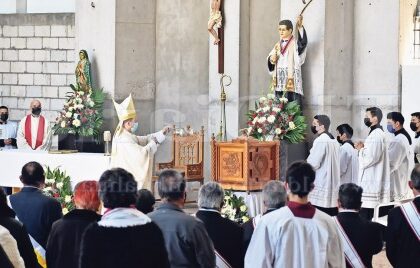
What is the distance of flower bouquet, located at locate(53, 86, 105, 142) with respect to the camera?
16.3m

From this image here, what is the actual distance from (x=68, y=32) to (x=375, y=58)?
21.8ft

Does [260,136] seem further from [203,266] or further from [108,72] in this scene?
[203,266]

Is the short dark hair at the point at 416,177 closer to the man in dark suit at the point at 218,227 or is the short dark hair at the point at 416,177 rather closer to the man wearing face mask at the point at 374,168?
the man in dark suit at the point at 218,227

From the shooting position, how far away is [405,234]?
23.9 feet

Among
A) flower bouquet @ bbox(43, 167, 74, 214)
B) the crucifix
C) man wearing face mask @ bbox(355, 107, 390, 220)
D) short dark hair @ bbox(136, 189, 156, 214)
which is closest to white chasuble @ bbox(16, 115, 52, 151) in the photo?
flower bouquet @ bbox(43, 167, 74, 214)

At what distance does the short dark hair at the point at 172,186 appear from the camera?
671 centimetres

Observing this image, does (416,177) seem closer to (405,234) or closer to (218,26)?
(405,234)

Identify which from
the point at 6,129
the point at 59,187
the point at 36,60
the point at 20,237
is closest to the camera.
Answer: the point at 20,237

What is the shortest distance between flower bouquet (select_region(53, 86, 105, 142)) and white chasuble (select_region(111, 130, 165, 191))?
2243mm

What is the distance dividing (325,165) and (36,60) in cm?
897

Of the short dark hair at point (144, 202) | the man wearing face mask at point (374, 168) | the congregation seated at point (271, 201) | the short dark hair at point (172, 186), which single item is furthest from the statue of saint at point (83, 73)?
the short dark hair at point (172, 186)

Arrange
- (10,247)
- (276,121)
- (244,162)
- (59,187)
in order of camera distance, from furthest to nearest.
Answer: (276,121)
(59,187)
(244,162)
(10,247)

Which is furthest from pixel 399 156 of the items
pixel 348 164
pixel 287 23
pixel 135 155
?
pixel 135 155

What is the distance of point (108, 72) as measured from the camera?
56.4 ft
